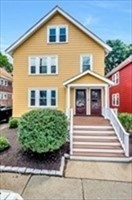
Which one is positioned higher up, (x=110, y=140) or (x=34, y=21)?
(x=34, y=21)

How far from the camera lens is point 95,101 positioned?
62.1 feet

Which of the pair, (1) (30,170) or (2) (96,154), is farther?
(2) (96,154)

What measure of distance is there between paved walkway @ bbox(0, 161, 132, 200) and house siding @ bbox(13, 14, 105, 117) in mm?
Result: 10723

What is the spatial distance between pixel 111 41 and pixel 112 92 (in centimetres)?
2702

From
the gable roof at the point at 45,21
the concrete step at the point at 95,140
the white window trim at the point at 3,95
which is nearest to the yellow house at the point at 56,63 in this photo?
the gable roof at the point at 45,21

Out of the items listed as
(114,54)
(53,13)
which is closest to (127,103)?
(53,13)

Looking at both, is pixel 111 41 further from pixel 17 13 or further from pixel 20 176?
pixel 20 176

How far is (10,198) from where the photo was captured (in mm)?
3516

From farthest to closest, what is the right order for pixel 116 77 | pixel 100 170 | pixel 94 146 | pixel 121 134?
pixel 116 77 → pixel 121 134 → pixel 94 146 → pixel 100 170

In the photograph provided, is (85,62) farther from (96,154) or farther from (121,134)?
(96,154)

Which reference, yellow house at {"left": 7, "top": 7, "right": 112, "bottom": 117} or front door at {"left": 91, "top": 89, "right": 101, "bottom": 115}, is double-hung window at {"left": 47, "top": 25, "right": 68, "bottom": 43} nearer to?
yellow house at {"left": 7, "top": 7, "right": 112, "bottom": 117}

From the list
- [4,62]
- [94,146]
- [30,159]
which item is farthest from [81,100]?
[4,62]

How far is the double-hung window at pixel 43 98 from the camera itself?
1941 cm

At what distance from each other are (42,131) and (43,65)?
11093 millimetres
